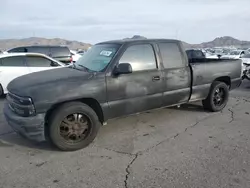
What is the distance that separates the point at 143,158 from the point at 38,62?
6737mm

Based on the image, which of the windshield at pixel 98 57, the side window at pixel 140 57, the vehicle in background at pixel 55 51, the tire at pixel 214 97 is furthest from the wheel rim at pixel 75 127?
the vehicle in background at pixel 55 51

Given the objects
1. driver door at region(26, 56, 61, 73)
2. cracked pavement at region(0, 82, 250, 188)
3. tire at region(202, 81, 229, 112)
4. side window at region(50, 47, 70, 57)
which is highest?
side window at region(50, 47, 70, 57)

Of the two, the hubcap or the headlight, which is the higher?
the headlight

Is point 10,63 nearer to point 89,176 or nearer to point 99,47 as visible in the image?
point 99,47

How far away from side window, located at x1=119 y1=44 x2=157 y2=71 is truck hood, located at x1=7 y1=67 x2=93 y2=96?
814 mm

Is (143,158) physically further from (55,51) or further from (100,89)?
(55,51)

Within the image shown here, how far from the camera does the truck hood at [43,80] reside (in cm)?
395

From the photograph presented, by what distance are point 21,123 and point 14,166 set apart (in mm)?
638

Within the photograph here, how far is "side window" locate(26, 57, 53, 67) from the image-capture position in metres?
9.07

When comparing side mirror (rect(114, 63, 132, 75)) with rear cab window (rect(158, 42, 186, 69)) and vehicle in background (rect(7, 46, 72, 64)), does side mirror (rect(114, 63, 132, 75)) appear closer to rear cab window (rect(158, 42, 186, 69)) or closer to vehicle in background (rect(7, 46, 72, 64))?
rear cab window (rect(158, 42, 186, 69))

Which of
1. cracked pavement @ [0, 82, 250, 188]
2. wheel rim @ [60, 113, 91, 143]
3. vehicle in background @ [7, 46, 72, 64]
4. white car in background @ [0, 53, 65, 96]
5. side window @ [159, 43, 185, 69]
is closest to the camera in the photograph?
cracked pavement @ [0, 82, 250, 188]

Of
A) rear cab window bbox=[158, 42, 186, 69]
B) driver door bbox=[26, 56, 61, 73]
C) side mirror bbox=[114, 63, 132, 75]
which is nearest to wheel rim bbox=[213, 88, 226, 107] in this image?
rear cab window bbox=[158, 42, 186, 69]

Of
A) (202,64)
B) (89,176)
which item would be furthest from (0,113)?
(202,64)

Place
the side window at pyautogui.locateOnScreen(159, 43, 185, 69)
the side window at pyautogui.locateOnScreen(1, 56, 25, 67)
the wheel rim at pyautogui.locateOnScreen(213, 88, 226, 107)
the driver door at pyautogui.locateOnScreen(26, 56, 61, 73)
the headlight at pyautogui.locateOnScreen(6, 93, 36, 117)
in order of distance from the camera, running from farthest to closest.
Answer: the driver door at pyautogui.locateOnScreen(26, 56, 61, 73) < the side window at pyautogui.locateOnScreen(1, 56, 25, 67) < the wheel rim at pyautogui.locateOnScreen(213, 88, 226, 107) < the side window at pyautogui.locateOnScreen(159, 43, 185, 69) < the headlight at pyautogui.locateOnScreen(6, 93, 36, 117)
